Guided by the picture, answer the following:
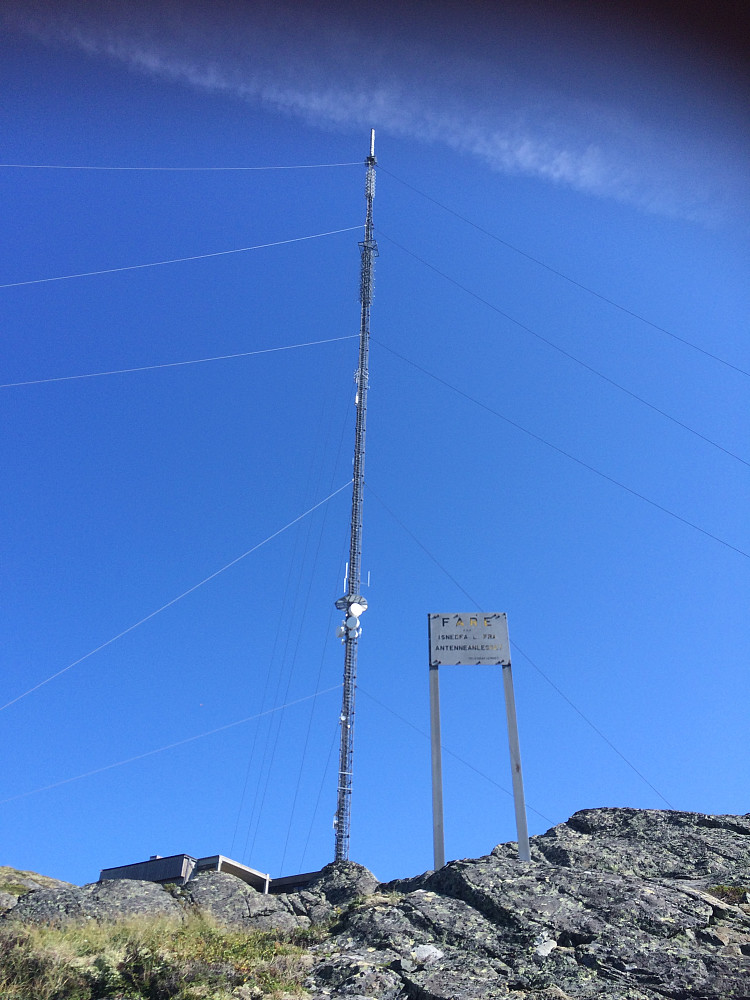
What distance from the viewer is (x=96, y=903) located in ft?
45.0

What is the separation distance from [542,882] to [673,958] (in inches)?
128

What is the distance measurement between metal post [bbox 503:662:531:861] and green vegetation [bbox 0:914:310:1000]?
6049 millimetres

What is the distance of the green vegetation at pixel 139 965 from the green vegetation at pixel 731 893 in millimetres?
7613

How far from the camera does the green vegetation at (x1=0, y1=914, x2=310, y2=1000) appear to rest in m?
10.0

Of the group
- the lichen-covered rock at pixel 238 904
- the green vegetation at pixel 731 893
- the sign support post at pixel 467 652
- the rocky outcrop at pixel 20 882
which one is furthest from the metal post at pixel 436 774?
the rocky outcrop at pixel 20 882

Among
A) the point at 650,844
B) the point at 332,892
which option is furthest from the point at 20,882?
the point at 650,844

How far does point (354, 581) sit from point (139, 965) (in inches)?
→ 632

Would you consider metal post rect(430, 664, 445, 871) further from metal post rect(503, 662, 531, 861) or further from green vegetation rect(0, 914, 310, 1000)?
green vegetation rect(0, 914, 310, 1000)

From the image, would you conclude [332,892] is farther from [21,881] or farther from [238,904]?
[21,881]

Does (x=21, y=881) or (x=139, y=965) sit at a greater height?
(x=21, y=881)

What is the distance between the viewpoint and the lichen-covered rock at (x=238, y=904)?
13.9m

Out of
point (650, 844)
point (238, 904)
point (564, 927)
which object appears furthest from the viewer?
point (650, 844)

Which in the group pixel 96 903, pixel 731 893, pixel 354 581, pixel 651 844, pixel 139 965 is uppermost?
pixel 354 581

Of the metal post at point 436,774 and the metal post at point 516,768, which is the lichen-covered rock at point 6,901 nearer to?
the metal post at point 436,774
